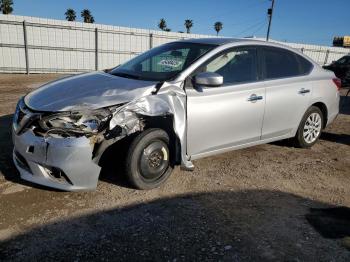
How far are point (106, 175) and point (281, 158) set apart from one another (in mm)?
2710

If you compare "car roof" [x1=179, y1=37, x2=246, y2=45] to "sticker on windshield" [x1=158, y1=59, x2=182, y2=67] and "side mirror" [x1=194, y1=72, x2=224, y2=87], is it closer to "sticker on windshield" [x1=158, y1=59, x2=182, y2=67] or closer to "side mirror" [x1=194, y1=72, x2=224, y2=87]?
"sticker on windshield" [x1=158, y1=59, x2=182, y2=67]

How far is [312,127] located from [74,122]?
403 centimetres

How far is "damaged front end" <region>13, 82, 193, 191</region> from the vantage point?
348 centimetres

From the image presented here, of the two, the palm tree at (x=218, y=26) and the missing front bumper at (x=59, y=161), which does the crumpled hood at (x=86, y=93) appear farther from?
the palm tree at (x=218, y=26)

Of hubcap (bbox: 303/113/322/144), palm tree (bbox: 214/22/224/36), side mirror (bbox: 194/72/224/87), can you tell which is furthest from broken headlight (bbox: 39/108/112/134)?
palm tree (bbox: 214/22/224/36)

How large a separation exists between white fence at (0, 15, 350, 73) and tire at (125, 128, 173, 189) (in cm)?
1470

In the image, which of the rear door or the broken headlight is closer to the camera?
the broken headlight

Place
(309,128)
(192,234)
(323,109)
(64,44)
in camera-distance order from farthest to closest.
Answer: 1. (64,44)
2. (323,109)
3. (309,128)
4. (192,234)

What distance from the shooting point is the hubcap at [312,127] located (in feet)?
19.0

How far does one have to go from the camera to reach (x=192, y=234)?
3.17 m

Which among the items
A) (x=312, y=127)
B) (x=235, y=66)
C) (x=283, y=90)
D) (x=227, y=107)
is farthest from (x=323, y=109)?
(x=227, y=107)

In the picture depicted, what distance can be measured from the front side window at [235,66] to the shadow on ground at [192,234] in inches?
63.1

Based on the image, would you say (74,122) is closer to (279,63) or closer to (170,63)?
(170,63)

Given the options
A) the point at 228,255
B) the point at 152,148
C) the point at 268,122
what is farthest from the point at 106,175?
the point at 268,122
